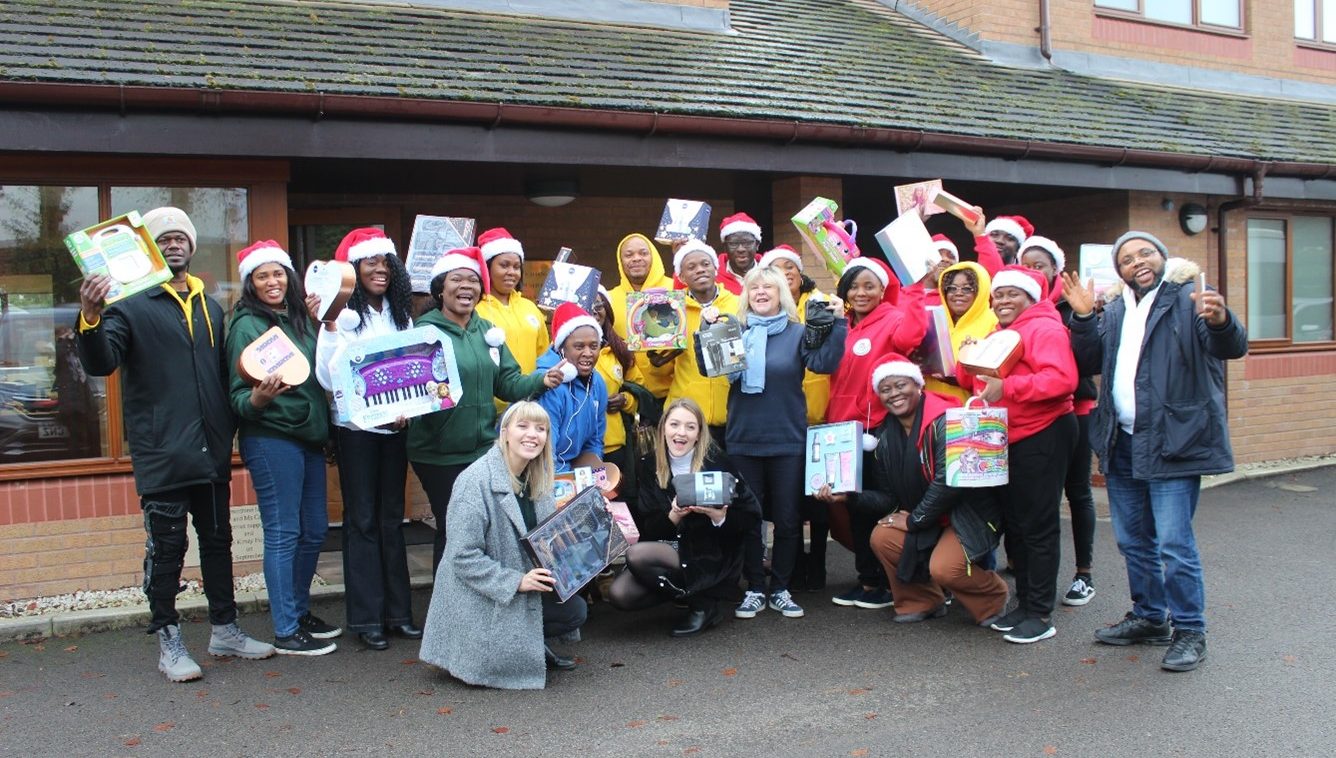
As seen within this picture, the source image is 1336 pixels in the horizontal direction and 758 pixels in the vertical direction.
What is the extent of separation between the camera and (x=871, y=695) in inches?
187

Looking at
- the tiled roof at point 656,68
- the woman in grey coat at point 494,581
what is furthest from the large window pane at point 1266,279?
the woman in grey coat at point 494,581

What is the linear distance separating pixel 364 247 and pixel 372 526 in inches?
52.6

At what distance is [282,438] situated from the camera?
5.16 m

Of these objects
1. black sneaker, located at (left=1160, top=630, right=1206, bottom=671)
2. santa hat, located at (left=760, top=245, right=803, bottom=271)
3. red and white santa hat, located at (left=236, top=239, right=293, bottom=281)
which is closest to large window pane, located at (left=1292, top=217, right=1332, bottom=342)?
santa hat, located at (left=760, top=245, right=803, bottom=271)

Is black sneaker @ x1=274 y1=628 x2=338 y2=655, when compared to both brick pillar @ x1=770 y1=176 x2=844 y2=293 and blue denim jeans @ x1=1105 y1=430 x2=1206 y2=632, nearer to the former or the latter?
blue denim jeans @ x1=1105 y1=430 x2=1206 y2=632

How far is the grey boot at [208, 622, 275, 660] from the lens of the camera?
207 inches

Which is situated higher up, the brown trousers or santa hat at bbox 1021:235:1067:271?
santa hat at bbox 1021:235:1067:271

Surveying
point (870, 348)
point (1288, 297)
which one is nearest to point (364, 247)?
point (870, 348)

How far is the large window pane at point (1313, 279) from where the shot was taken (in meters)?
11.5

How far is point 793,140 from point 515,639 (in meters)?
4.63

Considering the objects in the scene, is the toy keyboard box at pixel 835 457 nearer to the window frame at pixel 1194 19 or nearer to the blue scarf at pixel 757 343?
the blue scarf at pixel 757 343

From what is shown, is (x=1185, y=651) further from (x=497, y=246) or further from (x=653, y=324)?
(x=497, y=246)

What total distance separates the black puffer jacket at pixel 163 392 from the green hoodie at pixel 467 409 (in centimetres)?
93

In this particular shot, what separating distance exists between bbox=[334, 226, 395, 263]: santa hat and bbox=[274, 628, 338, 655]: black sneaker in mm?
1828
